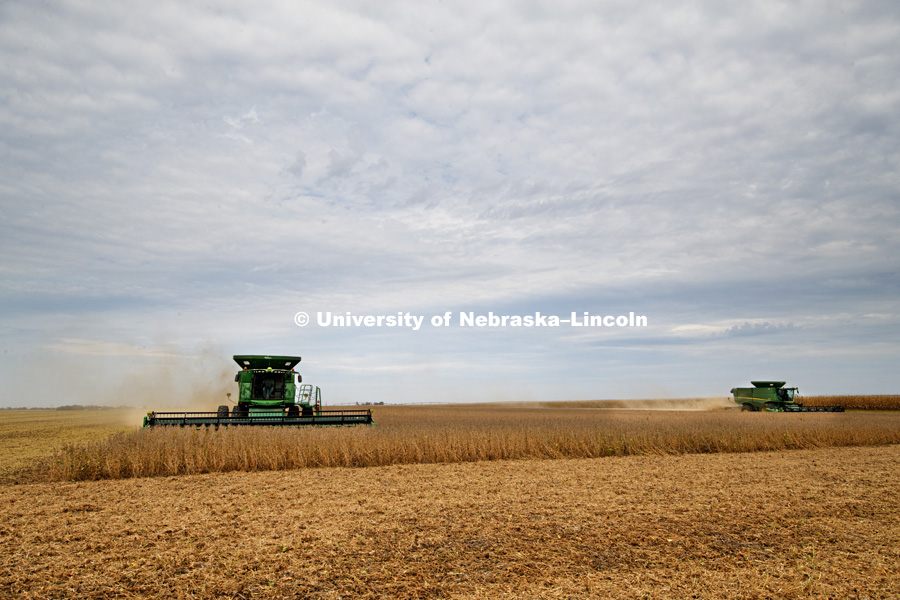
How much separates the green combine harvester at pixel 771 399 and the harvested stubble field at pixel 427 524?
104 feet

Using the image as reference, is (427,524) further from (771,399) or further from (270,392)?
(771,399)

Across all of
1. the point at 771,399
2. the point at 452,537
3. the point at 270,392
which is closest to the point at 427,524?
the point at 452,537

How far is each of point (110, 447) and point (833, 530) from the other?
14.5 m

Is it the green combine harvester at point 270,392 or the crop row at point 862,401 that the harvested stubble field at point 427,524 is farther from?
the crop row at point 862,401

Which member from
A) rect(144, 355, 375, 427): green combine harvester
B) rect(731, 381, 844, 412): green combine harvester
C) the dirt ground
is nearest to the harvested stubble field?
the dirt ground

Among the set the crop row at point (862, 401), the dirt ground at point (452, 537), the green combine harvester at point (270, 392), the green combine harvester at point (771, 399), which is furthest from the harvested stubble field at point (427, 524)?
the crop row at point (862, 401)

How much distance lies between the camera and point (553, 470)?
1411 centimetres

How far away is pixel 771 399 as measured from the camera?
45.3m

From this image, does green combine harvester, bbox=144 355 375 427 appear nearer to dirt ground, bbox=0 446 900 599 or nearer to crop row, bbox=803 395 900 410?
dirt ground, bbox=0 446 900 599

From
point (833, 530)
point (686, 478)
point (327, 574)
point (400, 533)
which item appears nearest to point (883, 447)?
point (686, 478)

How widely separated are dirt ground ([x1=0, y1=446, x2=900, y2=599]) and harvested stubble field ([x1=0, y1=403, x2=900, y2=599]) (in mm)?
34

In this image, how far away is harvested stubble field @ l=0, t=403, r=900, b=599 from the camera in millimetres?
6113

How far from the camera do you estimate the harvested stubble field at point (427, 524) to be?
6113 millimetres

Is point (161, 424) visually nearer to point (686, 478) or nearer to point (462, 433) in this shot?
point (462, 433)
